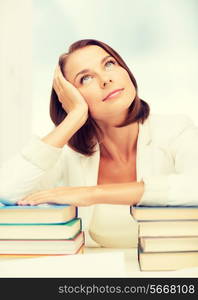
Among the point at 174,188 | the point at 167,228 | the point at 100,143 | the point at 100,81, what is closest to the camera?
the point at 167,228

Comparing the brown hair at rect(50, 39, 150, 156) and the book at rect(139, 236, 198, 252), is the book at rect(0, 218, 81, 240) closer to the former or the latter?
the book at rect(139, 236, 198, 252)

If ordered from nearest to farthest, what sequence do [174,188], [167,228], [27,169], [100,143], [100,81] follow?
[167,228] < [174,188] < [27,169] < [100,81] < [100,143]

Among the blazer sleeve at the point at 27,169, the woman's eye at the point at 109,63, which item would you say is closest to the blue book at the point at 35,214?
the blazer sleeve at the point at 27,169

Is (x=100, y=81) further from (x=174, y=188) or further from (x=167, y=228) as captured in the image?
(x=167, y=228)

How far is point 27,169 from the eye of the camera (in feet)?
3.76

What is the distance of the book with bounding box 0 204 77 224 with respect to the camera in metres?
0.95

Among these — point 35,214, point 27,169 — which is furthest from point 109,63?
point 35,214

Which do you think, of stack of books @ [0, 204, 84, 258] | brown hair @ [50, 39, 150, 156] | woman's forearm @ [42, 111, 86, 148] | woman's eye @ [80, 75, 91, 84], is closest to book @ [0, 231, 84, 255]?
stack of books @ [0, 204, 84, 258]

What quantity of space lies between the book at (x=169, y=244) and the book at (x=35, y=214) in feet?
0.68

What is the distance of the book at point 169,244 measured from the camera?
2.98 feet

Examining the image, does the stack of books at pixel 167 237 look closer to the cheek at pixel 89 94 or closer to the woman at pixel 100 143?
the woman at pixel 100 143

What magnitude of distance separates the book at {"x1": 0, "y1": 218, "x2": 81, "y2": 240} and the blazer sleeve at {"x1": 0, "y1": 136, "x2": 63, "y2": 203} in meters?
0.16

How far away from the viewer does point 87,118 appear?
1308 millimetres

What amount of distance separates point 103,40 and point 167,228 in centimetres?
72
